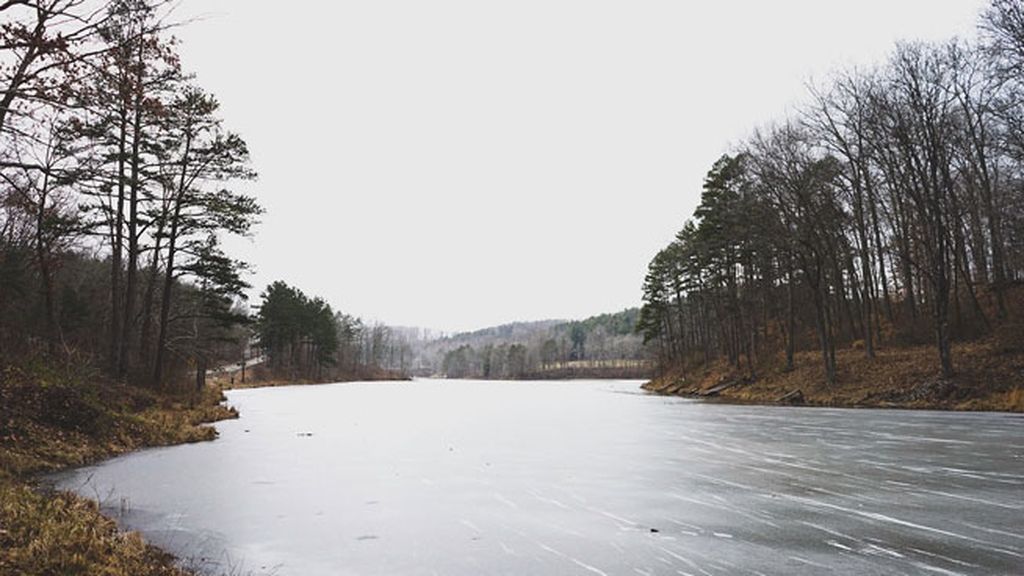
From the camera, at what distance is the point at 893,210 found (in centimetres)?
3109

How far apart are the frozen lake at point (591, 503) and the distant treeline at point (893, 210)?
448 inches

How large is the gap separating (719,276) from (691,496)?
35.7 meters

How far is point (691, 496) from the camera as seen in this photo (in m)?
7.59

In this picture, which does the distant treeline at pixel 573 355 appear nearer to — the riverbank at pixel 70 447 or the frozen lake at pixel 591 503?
the frozen lake at pixel 591 503

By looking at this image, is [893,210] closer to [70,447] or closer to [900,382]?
[900,382]

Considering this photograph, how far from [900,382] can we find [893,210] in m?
12.5

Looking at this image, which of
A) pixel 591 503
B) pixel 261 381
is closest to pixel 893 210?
pixel 591 503

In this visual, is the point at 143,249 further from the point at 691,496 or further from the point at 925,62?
the point at 925,62

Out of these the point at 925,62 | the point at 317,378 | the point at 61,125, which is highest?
the point at 925,62

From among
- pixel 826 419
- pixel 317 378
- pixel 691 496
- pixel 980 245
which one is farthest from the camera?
pixel 317 378

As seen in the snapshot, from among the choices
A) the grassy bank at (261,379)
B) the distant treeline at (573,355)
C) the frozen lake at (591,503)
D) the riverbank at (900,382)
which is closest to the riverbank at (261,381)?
the grassy bank at (261,379)

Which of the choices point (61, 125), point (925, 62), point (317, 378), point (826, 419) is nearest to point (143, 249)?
point (61, 125)

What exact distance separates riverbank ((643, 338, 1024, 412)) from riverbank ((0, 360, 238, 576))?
22396mm

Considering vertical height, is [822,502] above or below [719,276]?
below
